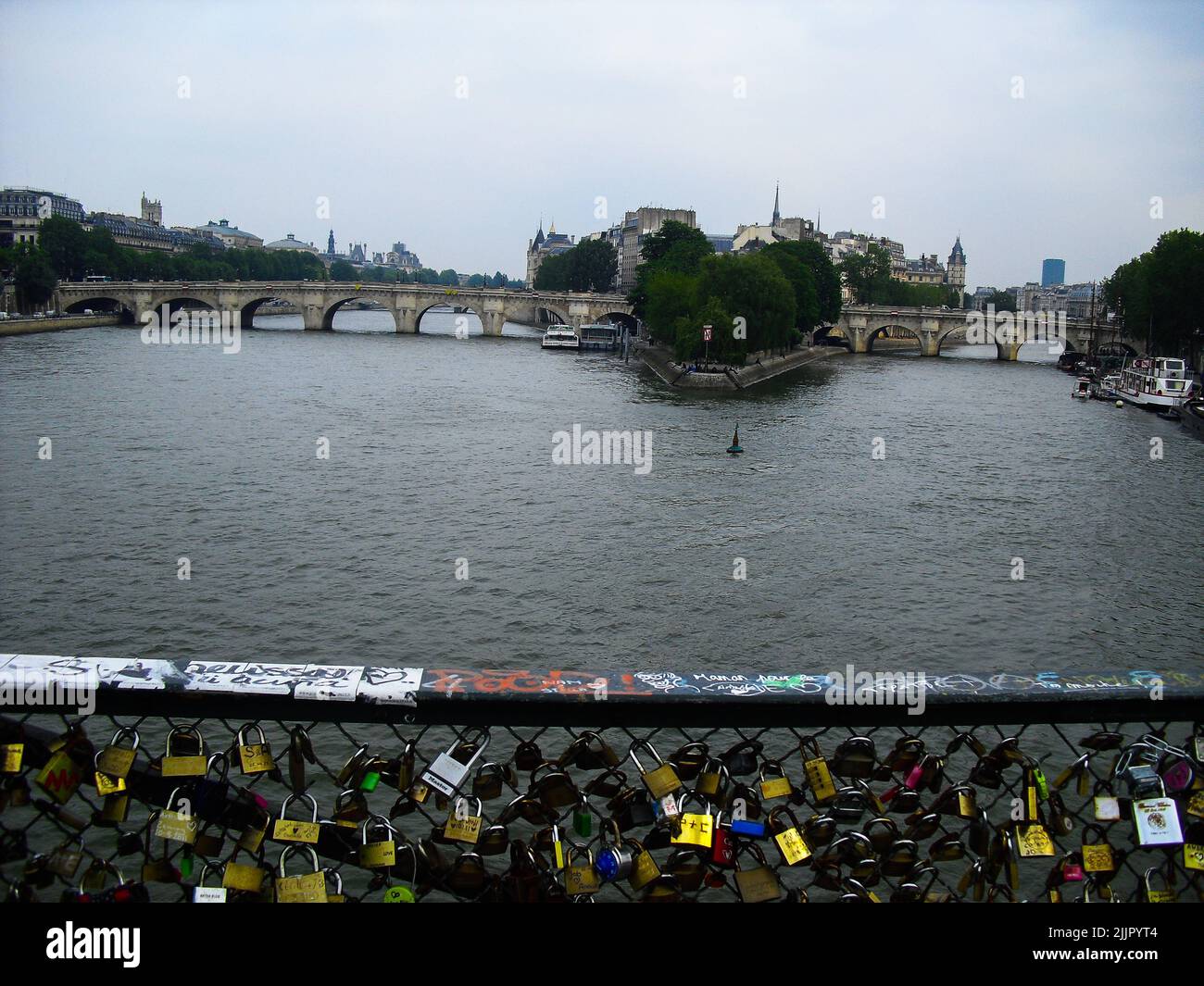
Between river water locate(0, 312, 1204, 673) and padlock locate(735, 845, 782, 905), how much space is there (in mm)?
1421

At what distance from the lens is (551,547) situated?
56.1 ft

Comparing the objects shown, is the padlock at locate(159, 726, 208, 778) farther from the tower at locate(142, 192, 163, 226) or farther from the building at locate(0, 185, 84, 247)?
the tower at locate(142, 192, 163, 226)

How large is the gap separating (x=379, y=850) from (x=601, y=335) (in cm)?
7081

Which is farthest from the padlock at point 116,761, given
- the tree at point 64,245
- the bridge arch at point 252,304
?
the tree at point 64,245

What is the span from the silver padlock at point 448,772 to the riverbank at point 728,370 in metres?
42.3

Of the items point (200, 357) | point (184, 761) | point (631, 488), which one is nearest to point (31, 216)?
point (200, 357)

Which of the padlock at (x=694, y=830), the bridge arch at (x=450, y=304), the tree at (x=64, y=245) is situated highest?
the tree at (x=64, y=245)

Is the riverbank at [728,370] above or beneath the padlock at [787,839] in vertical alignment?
above

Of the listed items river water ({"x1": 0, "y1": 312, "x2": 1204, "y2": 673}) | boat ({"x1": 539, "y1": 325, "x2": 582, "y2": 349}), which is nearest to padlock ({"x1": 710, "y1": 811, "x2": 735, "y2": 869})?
river water ({"x1": 0, "y1": 312, "x2": 1204, "y2": 673})

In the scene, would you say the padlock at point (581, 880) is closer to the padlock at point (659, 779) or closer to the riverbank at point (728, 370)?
the padlock at point (659, 779)

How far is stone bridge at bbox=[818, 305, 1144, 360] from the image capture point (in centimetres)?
7162

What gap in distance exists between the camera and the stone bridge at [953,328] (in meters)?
71.6

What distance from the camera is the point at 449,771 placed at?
9.37ft
